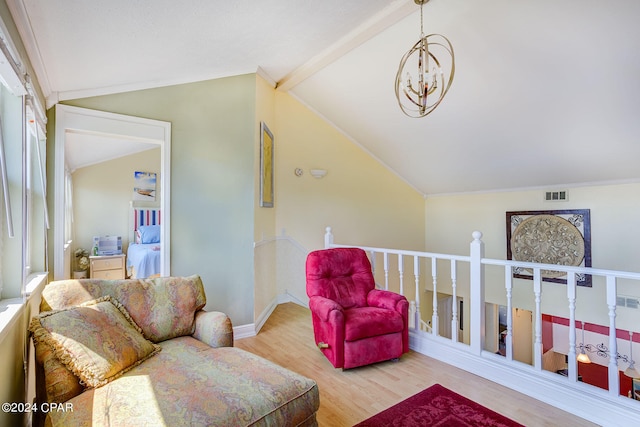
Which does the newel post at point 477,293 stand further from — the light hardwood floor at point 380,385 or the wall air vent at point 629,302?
the wall air vent at point 629,302

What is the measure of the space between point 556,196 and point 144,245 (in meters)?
5.72

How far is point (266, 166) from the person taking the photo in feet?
13.0

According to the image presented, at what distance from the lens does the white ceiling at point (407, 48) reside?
1.93 m

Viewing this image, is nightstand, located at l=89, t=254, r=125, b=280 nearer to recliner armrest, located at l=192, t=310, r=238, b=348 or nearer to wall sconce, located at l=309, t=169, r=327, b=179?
wall sconce, located at l=309, t=169, r=327, b=179

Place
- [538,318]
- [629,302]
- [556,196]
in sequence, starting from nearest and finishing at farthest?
[538,318] < [629,302] < [556,196]

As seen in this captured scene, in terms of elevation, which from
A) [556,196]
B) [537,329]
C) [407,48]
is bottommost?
[537,329]

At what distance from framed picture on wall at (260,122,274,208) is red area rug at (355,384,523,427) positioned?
2463 millimetres

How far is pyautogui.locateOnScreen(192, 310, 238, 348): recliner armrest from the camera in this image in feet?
6.58

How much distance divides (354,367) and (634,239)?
11.8 ft

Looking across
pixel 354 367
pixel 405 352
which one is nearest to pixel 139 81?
pixel 354 367

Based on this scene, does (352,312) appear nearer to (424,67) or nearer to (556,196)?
(424,67)

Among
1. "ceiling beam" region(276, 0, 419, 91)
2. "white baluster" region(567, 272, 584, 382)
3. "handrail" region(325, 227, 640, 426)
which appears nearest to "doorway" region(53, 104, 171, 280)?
"ceiling beam" region(276, 0, 419, 91)

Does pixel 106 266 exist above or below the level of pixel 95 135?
below

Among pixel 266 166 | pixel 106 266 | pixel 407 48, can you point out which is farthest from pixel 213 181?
pixel 106 266
